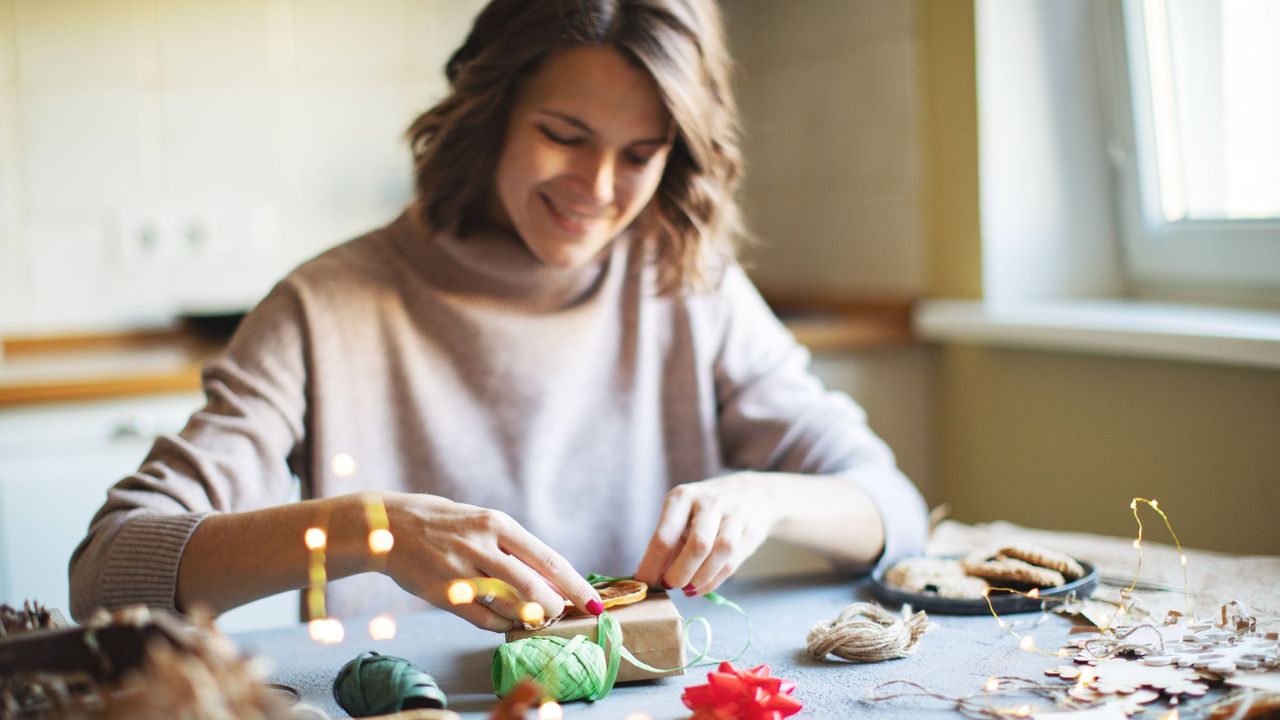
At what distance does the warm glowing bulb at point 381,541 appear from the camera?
0.90 m

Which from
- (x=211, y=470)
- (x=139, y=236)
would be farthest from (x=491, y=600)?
(x=139, y=236)

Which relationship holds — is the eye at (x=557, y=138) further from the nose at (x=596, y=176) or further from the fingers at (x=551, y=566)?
the fingers at (x=551, y=566)

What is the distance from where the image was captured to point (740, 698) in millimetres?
737

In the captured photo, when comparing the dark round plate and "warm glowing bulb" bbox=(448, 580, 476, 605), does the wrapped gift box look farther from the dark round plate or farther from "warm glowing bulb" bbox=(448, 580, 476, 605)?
the dark round plate

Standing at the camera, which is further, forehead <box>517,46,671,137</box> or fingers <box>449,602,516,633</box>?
forehead <box>517,46,671,137</box>

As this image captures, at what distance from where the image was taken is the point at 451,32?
2.40m

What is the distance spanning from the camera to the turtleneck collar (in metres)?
1.31

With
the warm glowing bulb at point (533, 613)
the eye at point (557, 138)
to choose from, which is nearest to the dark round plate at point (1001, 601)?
the warm glowing bulb at point (533, 613)

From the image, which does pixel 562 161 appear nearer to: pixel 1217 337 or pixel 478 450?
pixel 478 450

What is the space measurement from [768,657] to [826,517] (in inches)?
9.6

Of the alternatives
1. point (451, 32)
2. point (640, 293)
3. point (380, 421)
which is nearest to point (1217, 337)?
point (640, 293)

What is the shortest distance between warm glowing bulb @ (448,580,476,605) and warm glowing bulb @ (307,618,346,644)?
0.16 metres

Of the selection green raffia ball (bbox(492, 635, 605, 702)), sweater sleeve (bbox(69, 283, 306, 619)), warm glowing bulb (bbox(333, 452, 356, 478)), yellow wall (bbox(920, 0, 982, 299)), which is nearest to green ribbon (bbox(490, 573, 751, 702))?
green raffia ball (bbox(492, 635, 605, 702))

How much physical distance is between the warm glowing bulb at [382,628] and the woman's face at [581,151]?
0.44 meters
